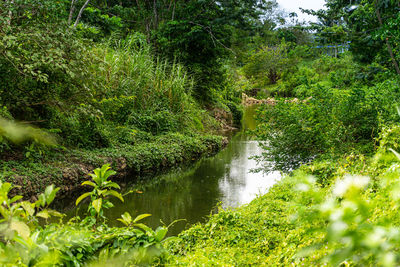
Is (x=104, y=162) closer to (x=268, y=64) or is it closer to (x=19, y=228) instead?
(x=19, y=228)

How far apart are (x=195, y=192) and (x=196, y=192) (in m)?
0.02

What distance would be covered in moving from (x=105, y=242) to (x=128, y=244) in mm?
143

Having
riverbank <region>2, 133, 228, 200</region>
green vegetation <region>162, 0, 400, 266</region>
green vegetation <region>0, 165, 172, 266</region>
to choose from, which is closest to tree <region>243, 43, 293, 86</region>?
green vegetation <region>162, 0, 400, 266</region>

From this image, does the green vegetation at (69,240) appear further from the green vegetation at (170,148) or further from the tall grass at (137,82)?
the tall grass at (137,82)

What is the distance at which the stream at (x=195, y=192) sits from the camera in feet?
16.0

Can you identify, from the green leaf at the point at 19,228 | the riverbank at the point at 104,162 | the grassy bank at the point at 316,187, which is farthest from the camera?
the riverbank at the point at 104,162

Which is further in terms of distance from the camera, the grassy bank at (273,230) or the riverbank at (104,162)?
the riverbank at (104,162)

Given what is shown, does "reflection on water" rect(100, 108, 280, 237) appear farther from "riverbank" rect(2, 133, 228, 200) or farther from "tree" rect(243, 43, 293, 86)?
"tree" rect(243, 43, 293, 86)

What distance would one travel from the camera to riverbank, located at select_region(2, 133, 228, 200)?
4546 millimetres

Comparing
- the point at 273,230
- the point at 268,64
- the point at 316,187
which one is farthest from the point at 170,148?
the point at 268,64

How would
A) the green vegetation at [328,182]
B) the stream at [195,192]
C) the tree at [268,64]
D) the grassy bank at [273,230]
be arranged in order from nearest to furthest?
the green vegetation at [328,182], the grassy bank at [273,230], the stream at [195,192], the tree at [268,64]

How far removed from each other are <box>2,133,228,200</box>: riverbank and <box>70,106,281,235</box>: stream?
0.38 metres

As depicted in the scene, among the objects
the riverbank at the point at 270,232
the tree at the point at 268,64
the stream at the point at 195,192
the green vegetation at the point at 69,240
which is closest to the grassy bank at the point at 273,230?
the riverbank at the point at 270,232

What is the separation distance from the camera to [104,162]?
230 inches
